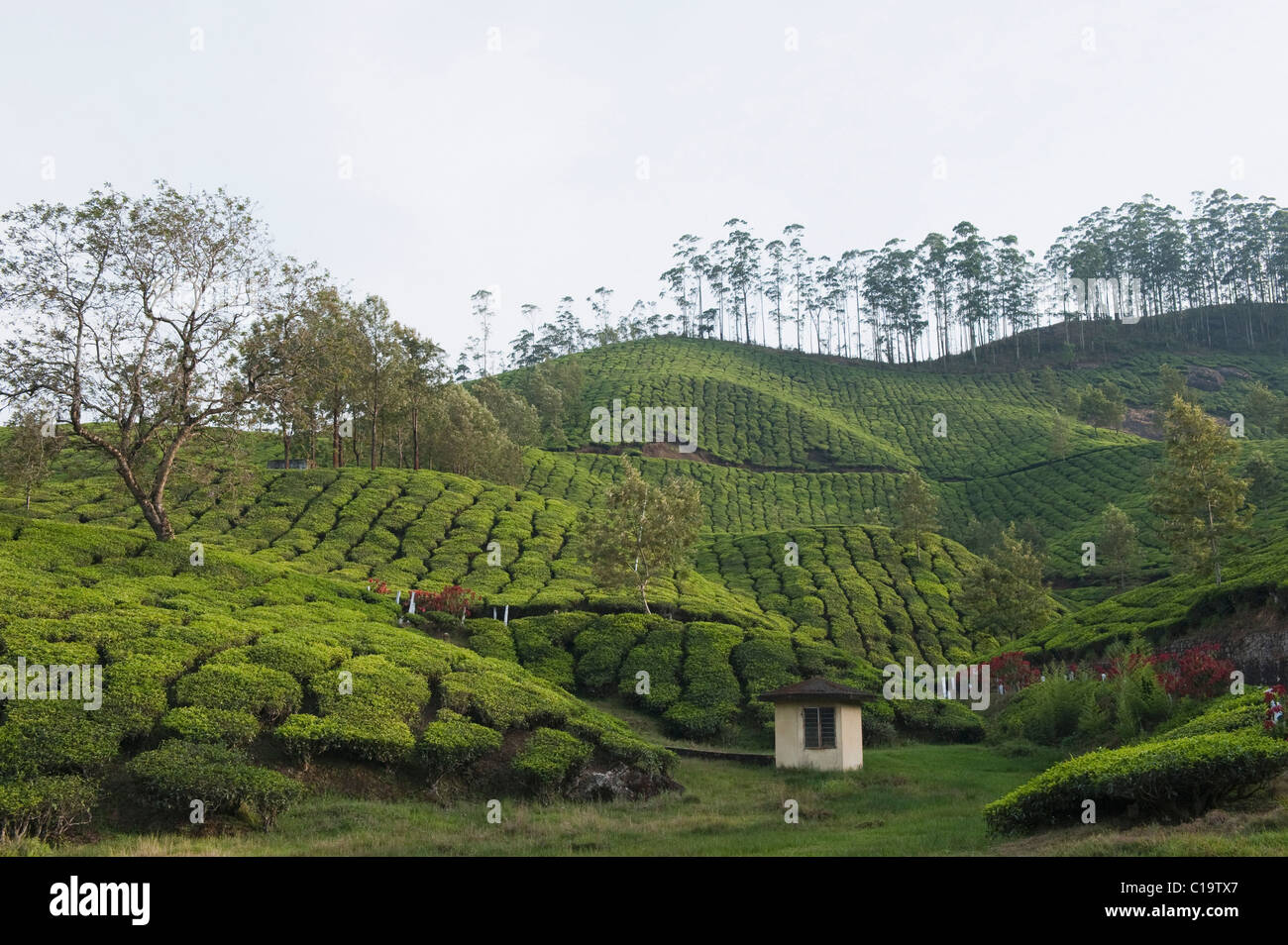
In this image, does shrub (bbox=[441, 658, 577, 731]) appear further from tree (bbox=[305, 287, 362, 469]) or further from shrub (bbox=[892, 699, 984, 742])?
tree (bbox=[305, 287, 362, 469])

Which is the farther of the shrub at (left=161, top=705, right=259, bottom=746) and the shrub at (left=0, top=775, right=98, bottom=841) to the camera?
the shrub at (left=161, top=705, right=259, bottom=746)

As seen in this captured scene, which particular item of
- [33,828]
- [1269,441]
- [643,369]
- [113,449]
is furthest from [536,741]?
[643,369]

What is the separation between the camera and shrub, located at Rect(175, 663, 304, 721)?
A: 19.0 m

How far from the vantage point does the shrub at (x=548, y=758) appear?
66.0ft

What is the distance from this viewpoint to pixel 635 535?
1428 inches

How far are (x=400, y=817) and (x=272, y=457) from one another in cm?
5675

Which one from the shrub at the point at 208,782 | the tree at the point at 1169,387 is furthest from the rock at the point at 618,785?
the tree at the point at 1169,387

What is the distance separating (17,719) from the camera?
16.6 metres

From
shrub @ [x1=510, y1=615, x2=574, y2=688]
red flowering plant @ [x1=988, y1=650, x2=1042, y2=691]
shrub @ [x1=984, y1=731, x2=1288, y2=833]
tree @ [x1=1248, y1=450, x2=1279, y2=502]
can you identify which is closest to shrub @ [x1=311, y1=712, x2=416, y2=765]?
shrub @ [x1=510, y1=615, x2=574, y2=688]

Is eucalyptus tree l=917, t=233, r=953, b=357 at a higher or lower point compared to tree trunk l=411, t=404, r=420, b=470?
higher

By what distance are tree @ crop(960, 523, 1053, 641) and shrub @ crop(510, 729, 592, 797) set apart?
2647cm

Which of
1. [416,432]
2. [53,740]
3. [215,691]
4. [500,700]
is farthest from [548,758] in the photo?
[416,432]

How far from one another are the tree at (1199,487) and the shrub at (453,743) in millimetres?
27883
